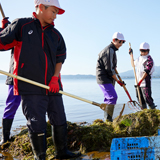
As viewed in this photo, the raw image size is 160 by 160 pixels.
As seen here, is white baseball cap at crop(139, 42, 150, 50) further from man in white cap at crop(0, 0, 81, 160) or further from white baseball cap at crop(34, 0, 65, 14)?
white baseball cap at crop(34, 0, 65, 14)

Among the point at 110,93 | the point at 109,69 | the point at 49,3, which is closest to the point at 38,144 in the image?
the point at 49,3

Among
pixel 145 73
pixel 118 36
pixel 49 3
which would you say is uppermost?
pixel 49 3

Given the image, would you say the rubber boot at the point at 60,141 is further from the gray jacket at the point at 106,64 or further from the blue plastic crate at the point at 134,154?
the gray jacket at the point at 106,64

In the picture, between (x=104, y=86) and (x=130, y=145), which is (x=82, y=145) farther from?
(x=104, y=86)

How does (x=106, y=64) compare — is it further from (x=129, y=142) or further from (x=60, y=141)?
(x=129, y=142)

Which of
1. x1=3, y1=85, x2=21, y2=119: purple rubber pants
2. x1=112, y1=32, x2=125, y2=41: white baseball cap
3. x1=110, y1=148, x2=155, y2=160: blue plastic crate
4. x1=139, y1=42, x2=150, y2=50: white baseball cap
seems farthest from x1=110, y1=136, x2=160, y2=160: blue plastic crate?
x1=139, y1=42, x2=150, y2=50: white baseball cap

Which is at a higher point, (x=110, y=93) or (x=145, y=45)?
(x=145, y=45)

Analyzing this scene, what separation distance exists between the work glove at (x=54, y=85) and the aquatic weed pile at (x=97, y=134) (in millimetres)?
1129

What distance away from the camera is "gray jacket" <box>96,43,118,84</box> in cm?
528

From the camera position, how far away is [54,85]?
9.73 feet

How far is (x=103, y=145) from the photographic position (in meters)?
3.82

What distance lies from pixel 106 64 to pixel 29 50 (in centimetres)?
277

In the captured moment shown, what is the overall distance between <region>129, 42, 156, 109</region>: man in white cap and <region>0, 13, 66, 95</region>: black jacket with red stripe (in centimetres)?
417

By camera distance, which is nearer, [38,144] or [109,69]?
[38,144]
